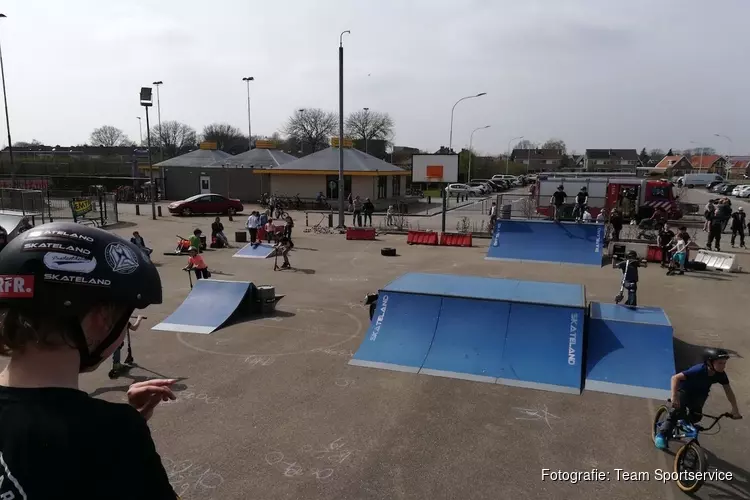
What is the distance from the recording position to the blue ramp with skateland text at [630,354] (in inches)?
344

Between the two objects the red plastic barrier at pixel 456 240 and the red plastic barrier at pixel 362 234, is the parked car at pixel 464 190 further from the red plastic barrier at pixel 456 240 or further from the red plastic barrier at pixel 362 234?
the red plastic barrier at pixel 456 240

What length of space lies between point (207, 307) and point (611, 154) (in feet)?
525

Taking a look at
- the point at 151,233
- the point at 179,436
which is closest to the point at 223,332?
the point at 179,436

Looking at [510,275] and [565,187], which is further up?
[565,187]

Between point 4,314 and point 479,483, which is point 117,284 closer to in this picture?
point 4,314

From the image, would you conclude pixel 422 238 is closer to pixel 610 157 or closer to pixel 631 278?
pixel 631 278

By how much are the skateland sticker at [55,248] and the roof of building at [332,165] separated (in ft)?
137

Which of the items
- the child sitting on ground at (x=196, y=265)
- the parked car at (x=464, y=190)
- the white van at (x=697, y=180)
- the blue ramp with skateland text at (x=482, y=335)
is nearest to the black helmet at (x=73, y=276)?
the blue ramp with skateland text at (x=482, y=335)

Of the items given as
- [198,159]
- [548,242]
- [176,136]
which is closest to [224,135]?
[176,136]

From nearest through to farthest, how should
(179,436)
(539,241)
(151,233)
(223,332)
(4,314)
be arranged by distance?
(4,314), (179,436), (223,332), (539,241), (151,233)

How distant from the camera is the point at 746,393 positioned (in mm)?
8844

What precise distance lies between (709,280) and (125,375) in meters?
18.2

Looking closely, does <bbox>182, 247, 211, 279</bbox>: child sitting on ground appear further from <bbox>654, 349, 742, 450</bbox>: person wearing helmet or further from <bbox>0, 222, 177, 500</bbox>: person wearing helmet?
<bbox>0, 222, 177, 500</bbox>: person wearing helmet

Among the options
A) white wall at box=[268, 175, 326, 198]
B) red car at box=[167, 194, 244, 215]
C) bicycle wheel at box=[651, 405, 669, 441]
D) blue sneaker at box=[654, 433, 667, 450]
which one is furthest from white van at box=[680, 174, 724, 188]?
blue sneaker at box=[654, 433, 667, 450]
